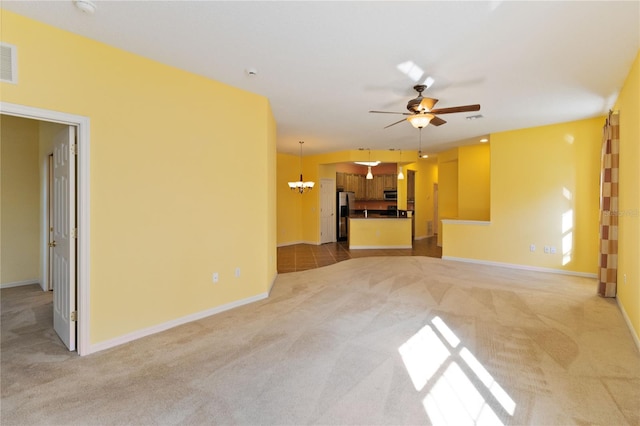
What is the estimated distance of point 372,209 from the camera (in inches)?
453

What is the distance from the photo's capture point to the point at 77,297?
2738 millimetres

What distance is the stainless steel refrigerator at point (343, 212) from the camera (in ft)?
33.0

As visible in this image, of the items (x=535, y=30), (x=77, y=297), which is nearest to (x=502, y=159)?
(x=535, y=30)

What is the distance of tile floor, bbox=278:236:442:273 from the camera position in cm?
649

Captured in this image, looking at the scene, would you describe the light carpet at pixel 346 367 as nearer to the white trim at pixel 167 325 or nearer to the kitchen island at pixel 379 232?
the white trim at pixel 167 325

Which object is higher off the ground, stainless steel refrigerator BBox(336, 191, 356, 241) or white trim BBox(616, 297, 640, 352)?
stainless steel refrigerator BBox(336, 191, 356, 241)

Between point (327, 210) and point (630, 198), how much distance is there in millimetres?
7208

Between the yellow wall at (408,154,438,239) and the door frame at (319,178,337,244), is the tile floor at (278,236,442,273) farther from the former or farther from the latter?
the yellow wall at (408,154,438,239)

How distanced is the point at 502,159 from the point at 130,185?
21.7 feet

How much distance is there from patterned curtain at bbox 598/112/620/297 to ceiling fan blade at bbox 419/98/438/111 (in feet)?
8.30

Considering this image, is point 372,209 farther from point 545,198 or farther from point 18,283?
point 18,283

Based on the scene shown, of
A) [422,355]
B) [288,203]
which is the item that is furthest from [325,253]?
[422,355]

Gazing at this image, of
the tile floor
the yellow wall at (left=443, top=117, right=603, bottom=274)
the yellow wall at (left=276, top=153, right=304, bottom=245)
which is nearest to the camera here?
the yellow wall at (left=443, top=117, right=603, bottom=274)

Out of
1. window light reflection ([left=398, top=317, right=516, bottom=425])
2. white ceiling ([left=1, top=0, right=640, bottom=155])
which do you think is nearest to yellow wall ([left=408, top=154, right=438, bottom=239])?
white ceiling ([left=1, top=0, right=640, bottom=155])
